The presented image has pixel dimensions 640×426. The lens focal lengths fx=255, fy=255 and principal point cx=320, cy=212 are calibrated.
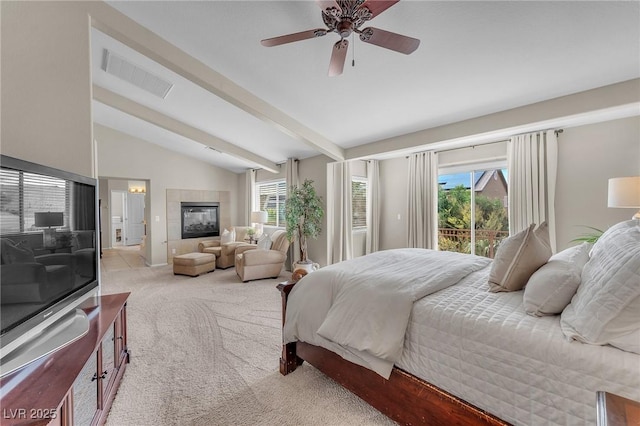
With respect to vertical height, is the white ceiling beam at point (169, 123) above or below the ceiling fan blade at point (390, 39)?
above

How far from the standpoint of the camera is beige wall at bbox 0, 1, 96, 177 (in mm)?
1521

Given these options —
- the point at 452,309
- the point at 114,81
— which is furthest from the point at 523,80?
the point at 114,81

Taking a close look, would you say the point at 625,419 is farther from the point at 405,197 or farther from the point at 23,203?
the point at 405,197

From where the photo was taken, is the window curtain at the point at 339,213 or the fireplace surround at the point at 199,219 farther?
the fireplace surround at the point at 199,219

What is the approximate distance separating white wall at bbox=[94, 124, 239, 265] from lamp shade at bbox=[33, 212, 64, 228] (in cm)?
515

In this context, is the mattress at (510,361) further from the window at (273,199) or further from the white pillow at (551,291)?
the window at (273,199)

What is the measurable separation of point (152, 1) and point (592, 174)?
197 inches

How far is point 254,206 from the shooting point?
699 cm

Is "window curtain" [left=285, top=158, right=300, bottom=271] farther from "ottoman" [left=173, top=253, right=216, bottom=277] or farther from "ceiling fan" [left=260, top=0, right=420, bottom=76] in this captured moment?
"ceiling fan" [left=260, top=0, right=420, bottom=76]

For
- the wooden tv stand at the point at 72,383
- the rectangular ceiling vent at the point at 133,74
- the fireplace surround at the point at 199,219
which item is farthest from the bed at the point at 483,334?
the fireplace surround at the point at 199,219

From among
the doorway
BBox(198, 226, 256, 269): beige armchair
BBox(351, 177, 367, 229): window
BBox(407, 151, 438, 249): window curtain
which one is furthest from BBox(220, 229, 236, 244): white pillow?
the doorway

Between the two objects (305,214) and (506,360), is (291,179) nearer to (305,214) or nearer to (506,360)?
(305,214)

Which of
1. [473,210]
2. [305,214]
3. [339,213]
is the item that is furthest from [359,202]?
[473,210]

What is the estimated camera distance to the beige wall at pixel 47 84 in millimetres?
1521
